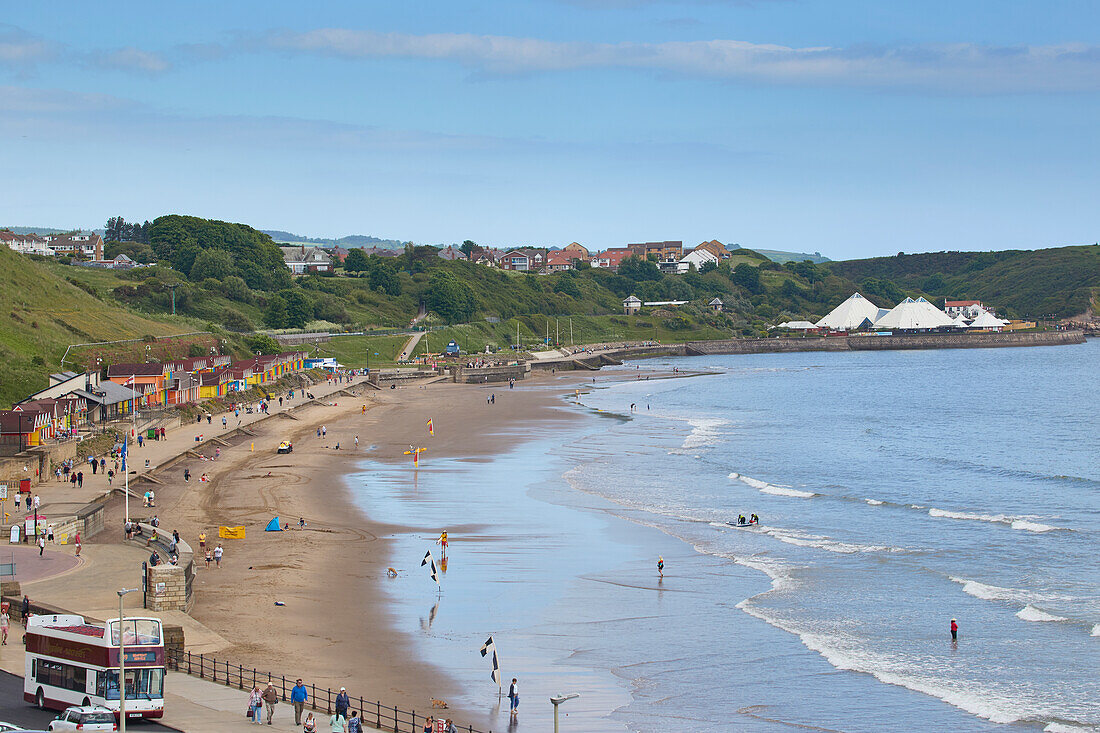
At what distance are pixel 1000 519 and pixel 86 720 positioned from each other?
3504 cm

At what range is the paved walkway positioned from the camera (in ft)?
123

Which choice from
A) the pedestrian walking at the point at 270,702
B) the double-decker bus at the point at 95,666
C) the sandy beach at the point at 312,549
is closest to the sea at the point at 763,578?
the sandy beach at the point at 312,549

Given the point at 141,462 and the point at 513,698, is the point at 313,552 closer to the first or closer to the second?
the point at 513,698

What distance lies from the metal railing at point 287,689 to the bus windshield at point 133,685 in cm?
230

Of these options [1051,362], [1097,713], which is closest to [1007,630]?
[1097,713]

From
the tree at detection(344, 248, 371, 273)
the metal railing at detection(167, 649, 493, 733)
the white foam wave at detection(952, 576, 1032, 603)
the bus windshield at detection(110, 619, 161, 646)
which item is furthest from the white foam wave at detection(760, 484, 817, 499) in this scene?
the tree at detection(344, 248, 371, 273)

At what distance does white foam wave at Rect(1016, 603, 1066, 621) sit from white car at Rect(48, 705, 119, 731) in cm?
2297

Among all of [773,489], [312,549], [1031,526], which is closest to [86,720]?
[312,549]

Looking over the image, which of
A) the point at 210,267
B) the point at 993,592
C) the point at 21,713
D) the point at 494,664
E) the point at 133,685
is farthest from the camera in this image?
the point at 210,267

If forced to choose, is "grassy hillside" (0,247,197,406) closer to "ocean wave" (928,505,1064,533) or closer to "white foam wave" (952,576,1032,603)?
"ocean wave" (928,505,1064,533)

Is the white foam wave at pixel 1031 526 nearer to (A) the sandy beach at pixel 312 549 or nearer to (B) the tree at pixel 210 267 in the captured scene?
(A) the sandy beach at pixel 312 549

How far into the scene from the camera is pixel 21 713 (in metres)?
19.2

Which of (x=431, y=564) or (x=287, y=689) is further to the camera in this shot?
(x=431, y=564)

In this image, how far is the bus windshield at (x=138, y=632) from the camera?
1911 cm
